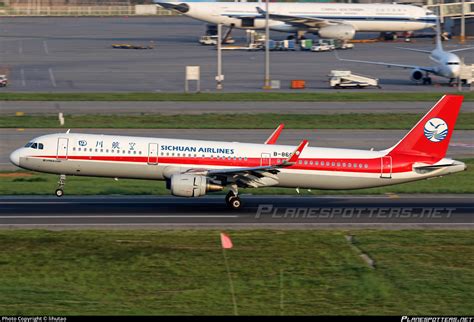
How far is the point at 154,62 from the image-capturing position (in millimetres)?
122500

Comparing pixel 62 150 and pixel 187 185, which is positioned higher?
pixel 62 150

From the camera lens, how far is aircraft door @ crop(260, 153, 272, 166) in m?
43.5

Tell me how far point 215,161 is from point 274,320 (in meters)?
18.4

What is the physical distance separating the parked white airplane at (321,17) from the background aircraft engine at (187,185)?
10297 centimetres

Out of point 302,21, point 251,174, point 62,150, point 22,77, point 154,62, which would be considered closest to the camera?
point 251,174

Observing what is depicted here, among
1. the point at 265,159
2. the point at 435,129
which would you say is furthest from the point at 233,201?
the point at 435,129

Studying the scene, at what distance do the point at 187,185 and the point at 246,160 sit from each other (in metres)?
3.87

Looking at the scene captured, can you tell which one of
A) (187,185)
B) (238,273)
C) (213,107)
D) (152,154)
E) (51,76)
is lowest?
(51,76)

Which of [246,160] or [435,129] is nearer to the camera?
[246,160]

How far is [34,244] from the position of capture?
1366 inches

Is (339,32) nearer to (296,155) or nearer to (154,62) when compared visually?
(154,62)

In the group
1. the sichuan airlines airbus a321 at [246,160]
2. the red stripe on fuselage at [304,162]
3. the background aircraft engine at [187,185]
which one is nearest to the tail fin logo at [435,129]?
the sichuan airlines airbus a321 at [246,160]

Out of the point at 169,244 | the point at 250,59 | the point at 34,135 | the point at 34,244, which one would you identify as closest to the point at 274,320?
the point at 169,244

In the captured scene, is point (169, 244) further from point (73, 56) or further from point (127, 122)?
point (73, 56)
